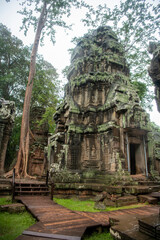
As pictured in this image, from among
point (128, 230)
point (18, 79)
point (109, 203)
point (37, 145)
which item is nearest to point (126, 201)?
point (109, 203)

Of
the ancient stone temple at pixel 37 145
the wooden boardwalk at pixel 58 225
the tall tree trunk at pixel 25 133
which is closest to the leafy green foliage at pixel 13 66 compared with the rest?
the ancient stone temple at pixel 37 145

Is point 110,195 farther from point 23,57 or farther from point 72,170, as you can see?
point 23,57

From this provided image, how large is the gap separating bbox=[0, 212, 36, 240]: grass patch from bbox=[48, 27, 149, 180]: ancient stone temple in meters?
4.36

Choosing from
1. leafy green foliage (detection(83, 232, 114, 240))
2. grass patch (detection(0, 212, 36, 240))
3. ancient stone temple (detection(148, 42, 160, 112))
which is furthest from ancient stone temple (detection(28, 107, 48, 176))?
ancient stone temple (detection(148, 42, 160, 112))

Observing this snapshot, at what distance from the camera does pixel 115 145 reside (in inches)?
310

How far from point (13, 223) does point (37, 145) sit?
13.4 metres

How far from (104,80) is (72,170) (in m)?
5.48

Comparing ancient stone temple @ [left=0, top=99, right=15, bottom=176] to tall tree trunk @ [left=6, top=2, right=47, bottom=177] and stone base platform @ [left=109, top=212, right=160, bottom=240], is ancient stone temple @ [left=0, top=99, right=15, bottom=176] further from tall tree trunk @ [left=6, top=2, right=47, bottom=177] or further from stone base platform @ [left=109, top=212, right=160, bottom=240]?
stone base platform @ [left=109, top=212, right=160, bottom=240]

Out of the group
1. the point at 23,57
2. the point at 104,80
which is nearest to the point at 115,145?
the point at 104,80

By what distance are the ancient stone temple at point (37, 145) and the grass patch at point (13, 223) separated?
416 inches

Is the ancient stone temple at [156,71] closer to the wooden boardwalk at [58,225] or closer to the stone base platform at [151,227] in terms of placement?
the stone base platform at [151,227]

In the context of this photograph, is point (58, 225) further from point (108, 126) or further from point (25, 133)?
point (25, 133)

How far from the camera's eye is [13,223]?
12.2 feet

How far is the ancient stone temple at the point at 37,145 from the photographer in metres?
16.2
